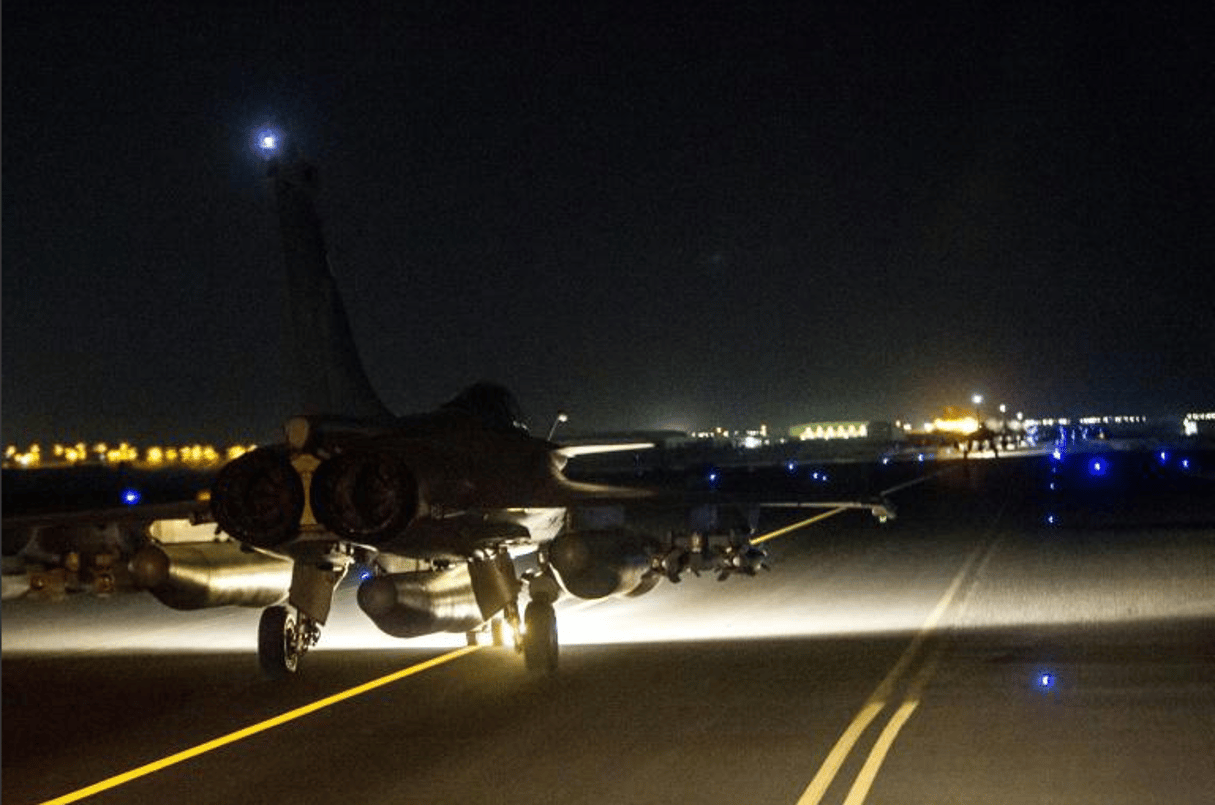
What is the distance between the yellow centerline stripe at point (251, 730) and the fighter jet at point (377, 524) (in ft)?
1.64

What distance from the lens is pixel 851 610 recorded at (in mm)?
22469

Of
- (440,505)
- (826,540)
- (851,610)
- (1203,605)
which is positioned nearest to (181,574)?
(440,505)

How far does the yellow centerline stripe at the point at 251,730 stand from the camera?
11211mm

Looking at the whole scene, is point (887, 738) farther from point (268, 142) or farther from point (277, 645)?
point (268, 142)

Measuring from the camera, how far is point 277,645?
1673cm

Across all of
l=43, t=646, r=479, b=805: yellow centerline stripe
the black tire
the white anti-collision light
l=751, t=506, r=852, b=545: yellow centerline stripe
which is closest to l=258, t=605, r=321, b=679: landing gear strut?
the black tire

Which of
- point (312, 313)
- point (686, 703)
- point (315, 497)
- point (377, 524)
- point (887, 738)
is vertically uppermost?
point (312, 313)

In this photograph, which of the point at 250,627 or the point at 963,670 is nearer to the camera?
the point at 963,670

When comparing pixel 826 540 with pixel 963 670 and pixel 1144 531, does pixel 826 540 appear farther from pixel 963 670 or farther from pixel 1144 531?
pixel 963 670

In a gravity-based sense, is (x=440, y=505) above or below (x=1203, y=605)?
above

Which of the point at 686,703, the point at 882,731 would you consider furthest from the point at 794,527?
the point at 882,731

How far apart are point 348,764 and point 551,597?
545 centimetres

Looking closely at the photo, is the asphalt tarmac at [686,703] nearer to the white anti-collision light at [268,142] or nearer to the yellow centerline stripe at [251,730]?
the yellow centerline stripe at [251,730]

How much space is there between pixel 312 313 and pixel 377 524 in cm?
279
